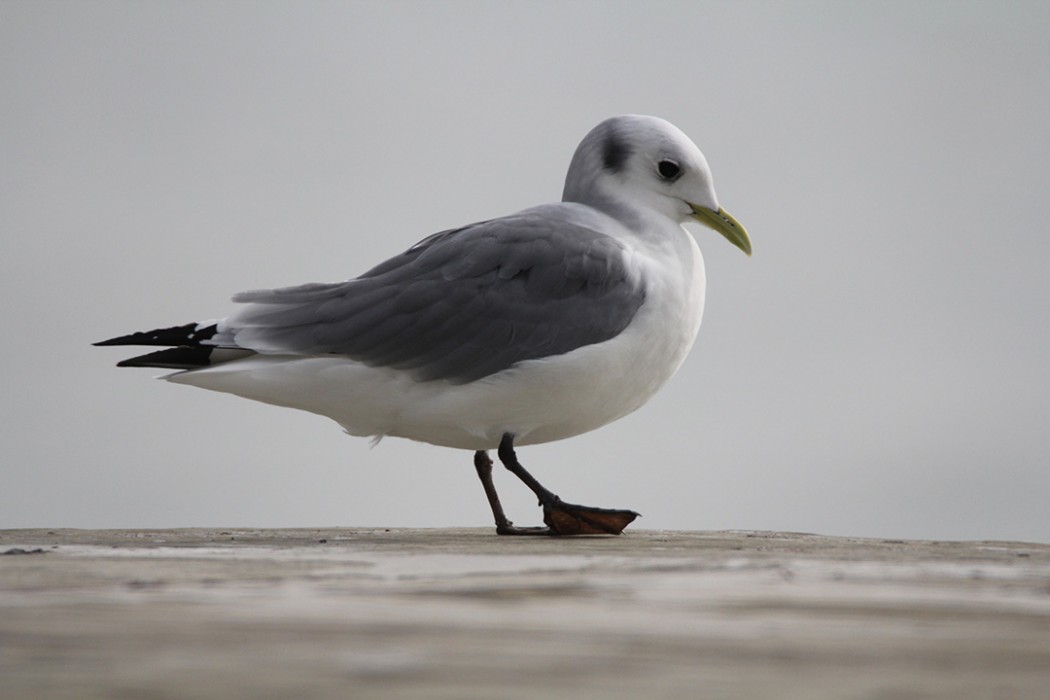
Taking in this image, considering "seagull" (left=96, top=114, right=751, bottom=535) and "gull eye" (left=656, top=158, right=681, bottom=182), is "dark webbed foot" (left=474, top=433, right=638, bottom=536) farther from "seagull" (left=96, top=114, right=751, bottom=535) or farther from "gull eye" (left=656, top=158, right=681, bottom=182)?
"gull eye" (left=656, top=158, right=681, bottom=182)

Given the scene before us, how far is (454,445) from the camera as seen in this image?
4.39 meters

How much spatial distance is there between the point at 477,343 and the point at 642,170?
1.05 meters

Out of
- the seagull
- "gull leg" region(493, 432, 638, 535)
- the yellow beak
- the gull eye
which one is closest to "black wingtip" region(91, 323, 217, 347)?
the seagull

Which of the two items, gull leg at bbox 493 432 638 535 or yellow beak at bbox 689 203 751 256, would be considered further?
yellow beak at bbox 689 203 751 256

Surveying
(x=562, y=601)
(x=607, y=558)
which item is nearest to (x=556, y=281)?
(x=607, y=558)

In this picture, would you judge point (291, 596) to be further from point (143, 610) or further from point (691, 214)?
point (691, 214)

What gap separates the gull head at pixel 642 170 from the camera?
4.69m

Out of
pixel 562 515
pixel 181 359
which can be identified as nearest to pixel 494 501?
pixel 562 515

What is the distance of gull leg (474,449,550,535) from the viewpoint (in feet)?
14.0

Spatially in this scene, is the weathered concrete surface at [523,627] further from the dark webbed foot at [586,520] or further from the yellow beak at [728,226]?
the yellow beak at [728,226]

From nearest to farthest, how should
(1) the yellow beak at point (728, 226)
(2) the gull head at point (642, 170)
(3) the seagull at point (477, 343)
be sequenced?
(3) the seagull at point (477, 343)
(2) the gull head at point (642, 170)
(1) the yellow beak at point (728, 226)

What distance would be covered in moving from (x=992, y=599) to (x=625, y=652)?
75 cm

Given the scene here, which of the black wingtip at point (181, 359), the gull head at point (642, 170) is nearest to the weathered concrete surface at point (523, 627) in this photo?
the black wingtip at point (181, 359)

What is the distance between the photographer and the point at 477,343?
13.5 feet
